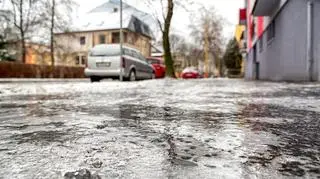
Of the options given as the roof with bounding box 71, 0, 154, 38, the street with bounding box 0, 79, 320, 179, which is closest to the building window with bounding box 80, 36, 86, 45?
the roof with bounding box 71, 0, 154, 38

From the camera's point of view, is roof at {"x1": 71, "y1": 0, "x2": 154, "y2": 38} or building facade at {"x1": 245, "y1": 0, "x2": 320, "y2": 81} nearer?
building facade at {"x1": 245, "y1": 0, "x2": 320, "y2": 81}

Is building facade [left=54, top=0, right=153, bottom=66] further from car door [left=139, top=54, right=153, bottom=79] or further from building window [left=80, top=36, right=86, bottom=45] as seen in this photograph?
car door [left=139, top=54, right=153, bottom=79]

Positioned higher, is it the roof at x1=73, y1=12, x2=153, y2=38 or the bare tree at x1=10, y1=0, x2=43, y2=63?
the roof at x1=73, y1=12, x2=153, y2=38

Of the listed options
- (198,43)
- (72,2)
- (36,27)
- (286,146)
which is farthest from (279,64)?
(198,43)

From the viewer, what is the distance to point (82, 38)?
59.1 m

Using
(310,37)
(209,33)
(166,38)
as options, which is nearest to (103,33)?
(209,33)

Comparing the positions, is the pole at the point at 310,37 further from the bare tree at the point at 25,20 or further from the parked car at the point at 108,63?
the bare tree at the point at 25,20

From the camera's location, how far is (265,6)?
15078 mm

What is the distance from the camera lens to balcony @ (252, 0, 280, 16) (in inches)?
563

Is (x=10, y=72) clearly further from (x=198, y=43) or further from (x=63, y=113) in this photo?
(x=198, y=43)

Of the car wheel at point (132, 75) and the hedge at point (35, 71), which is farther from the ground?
the hedge at point (35, 71)

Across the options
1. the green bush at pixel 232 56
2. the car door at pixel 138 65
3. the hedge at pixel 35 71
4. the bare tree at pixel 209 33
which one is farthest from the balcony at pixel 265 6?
the green bush at pixel 232 56

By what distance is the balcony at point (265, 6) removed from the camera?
1430 cm

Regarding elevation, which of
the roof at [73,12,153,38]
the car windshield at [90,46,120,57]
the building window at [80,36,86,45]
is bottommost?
the car windshield at [90,46,120,57]
